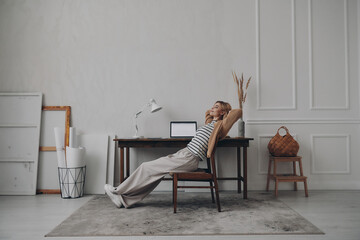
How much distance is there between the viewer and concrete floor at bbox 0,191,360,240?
2.33 m

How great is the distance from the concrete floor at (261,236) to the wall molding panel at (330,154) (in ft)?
1.10

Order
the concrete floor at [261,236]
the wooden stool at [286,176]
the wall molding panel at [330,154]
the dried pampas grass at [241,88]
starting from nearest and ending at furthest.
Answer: the concrete floor at [261,236] → the wooden stool at [286,176] → the dried pampas grass at [241,88] → the wall molding panel at [330,154]

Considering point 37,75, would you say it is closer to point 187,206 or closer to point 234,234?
point 187,206

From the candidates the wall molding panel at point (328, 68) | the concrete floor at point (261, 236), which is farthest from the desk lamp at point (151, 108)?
the wall molding panel at point (328, 68)

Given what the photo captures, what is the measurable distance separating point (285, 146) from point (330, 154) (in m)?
0.86

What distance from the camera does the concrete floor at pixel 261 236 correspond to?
2328mm

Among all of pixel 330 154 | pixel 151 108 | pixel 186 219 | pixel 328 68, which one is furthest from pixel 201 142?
pixel 328 68

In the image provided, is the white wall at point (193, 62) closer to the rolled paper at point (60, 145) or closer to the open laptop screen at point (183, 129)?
the open laptop screen at point (183, 129)

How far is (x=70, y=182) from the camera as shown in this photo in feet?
12.2

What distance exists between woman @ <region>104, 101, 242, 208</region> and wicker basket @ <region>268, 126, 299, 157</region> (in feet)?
3.44

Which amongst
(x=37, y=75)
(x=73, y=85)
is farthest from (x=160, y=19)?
(x=37, y=75)

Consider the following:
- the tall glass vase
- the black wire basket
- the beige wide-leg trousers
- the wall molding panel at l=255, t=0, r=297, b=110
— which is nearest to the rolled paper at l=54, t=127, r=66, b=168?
the black wire basket

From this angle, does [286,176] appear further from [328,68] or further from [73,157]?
[73,157]

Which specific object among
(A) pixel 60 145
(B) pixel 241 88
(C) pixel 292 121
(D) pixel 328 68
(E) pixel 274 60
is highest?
(E) pixel 274 60
